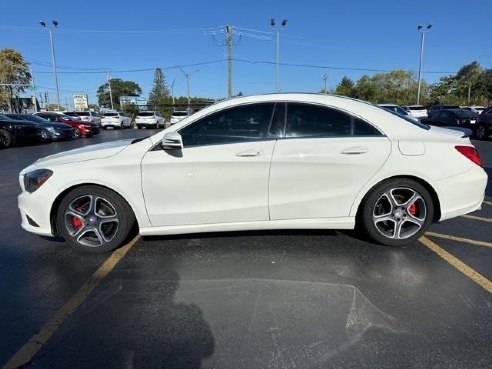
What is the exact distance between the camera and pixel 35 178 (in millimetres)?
3986

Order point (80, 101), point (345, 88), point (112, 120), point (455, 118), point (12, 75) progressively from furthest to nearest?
point (345, 88), point (80, 101), point (12, 75), point (112, 120), point (455, 118)

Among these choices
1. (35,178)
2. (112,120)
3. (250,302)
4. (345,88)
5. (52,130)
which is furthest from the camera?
(345,88)

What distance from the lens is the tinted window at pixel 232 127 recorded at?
155 inches

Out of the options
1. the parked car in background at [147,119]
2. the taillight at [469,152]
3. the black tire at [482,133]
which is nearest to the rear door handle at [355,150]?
the taillight at [469,152]

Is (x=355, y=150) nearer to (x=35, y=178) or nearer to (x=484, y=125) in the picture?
(x=35, y=178)

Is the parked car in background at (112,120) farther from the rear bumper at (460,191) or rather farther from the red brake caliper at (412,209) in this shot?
the rear bumper at (460,191)

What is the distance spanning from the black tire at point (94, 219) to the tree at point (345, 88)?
76.6 meters

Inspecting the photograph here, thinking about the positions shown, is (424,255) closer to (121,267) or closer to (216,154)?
(216,154)

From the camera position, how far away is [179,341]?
2633mm

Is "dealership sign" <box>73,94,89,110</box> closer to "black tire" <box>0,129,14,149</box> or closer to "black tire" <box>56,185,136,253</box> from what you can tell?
"black tire" <box>0,129,14,149</box>

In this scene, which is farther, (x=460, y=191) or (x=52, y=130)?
(x=52, y=130)

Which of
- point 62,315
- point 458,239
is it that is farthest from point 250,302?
point 458,239

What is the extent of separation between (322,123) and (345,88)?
87.7m

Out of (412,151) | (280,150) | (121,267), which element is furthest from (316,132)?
(121,267)
